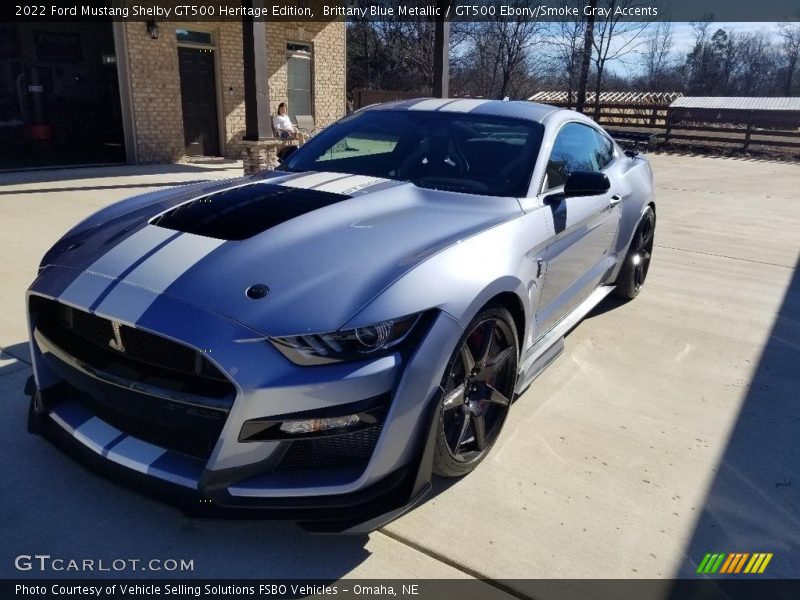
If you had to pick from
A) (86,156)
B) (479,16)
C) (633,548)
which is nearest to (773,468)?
(633,548)

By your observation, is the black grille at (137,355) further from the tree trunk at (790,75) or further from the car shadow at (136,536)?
the tree trunk at (790,75)

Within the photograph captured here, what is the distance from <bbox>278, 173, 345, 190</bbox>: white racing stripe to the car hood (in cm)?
2

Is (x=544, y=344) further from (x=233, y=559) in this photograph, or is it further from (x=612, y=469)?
(x=233, y=559)

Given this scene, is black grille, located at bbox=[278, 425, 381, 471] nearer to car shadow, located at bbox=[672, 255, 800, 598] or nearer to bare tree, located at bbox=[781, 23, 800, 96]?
car shadow, located at bbox=[672, 255, 800, 598]

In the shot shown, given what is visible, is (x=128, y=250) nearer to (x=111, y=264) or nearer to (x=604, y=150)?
(x=111, y=264)

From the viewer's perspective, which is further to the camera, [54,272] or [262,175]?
[262,175]

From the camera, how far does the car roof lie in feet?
12.3

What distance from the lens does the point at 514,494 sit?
8.71ft

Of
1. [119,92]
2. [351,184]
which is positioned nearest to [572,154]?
[351,184]

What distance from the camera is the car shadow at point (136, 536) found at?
219 cm

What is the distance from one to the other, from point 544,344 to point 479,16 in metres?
29.1

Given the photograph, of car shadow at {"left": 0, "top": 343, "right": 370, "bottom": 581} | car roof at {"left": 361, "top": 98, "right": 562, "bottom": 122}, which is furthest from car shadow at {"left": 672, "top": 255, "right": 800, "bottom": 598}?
car roof at {"left": 361, "top": 98, "right": 562, "bottom": 122}

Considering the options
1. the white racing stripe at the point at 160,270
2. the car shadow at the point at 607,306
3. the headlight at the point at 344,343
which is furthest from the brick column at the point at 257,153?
the headlight at the point at 344,343

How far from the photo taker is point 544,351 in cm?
327
